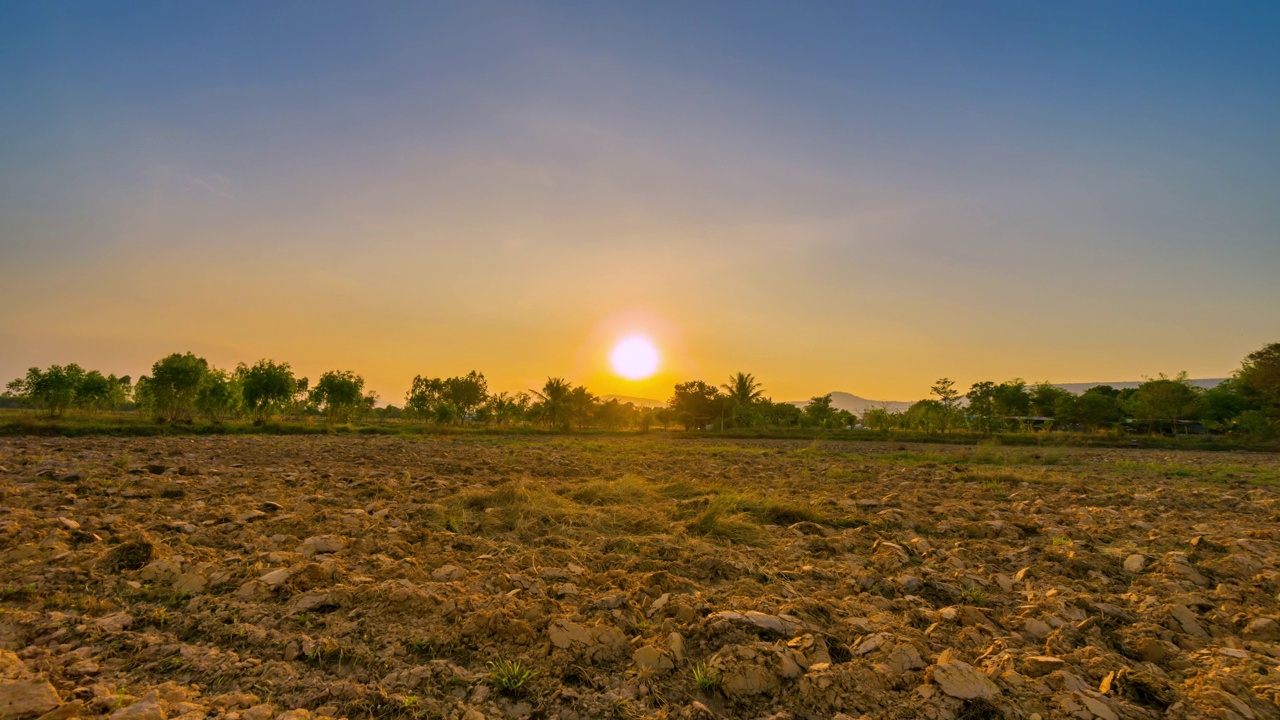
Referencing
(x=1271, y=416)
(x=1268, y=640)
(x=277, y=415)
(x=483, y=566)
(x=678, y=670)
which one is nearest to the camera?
(x=678, y=670)

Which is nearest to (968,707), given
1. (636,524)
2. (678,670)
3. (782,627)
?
(782,627)

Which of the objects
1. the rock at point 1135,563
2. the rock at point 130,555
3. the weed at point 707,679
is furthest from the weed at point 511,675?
the rock at point 1135,563

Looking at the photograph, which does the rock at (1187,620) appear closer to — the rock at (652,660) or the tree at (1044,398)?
the rock at (652,660)

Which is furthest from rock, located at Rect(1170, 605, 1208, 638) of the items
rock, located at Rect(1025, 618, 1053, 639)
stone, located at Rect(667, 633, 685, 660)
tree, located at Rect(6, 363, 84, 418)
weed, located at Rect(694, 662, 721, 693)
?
tree, located at Rect(6, 363, 84, 418)

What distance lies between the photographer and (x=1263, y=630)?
3990 mm

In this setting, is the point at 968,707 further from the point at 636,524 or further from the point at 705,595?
the point at 636,524

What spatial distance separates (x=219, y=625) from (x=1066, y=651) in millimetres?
5870

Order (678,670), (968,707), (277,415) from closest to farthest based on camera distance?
1. (968,707)
2. (678,670)
3. (277,415)

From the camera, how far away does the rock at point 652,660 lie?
329cm

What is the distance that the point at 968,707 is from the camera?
2.95 metres

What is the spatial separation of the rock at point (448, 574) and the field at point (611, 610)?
3cm

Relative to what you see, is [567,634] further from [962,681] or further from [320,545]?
[320,545]

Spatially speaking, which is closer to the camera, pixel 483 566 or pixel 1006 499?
pixel 483 566

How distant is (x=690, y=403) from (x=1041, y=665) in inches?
Result: 2671
